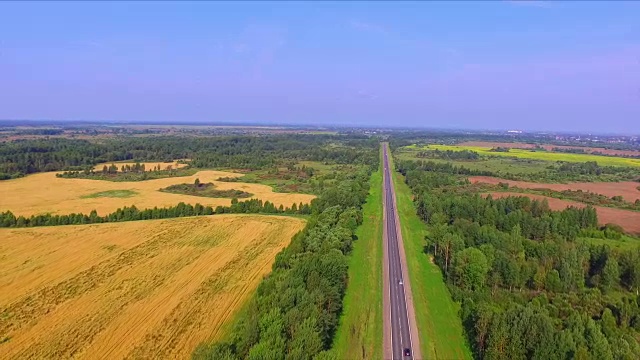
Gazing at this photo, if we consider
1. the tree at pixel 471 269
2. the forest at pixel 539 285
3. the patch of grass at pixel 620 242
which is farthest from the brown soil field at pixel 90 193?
the patch of grass at pixel 620 242

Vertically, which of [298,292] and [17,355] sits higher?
[298,292]

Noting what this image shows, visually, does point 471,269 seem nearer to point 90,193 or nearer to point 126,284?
point 126,284

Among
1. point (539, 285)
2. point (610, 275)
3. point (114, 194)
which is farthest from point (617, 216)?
point (114, 194)

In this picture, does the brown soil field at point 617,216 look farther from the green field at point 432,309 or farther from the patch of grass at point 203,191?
the patch of grass at point 203,191

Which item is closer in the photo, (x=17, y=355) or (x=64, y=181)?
(x=17, y=355)

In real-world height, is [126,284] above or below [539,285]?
below

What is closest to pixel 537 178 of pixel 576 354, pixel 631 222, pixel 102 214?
pixel 631 222

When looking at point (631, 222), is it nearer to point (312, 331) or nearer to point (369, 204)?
point (369, 204)

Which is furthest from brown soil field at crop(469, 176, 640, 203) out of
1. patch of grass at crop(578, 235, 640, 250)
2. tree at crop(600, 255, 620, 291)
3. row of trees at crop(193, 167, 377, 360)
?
row of trees at crop(193, 167, 377, 360)
